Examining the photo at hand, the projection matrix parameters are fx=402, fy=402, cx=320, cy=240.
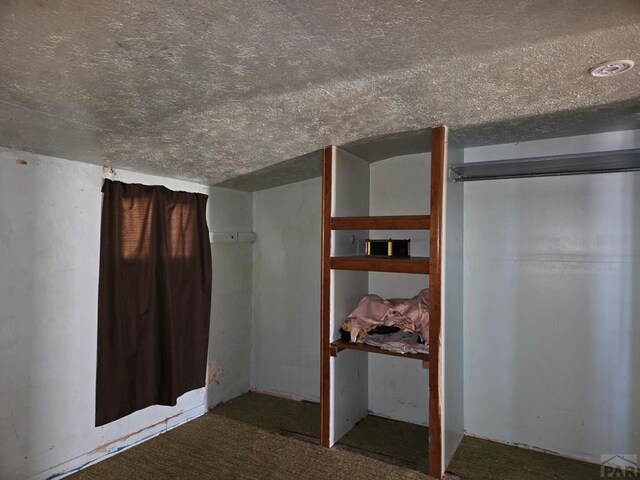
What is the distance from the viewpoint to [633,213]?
2.53 metres

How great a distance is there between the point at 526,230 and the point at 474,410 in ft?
4.52

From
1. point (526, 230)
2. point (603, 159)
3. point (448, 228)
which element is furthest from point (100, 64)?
point (526, 230)

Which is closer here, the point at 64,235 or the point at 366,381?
the point at 64,235

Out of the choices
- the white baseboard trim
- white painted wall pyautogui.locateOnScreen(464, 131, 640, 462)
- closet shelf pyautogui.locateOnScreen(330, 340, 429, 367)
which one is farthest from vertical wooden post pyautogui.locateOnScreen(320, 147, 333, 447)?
the white baseboard trim

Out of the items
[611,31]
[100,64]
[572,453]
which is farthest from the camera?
[572,453]

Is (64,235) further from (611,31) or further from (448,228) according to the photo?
(611,31)

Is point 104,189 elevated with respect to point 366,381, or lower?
elevated

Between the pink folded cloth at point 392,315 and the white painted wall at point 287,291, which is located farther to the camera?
the white painted wall at point 287,291

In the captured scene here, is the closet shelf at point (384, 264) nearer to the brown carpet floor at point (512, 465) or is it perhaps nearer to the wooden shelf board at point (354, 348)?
the wooden shelf board at point (354, 348)

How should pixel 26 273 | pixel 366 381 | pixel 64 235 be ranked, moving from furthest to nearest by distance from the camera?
pixel 366 381 → pixel 64 235 → pixel 26 273

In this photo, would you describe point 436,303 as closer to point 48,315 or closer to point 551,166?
point 551,166

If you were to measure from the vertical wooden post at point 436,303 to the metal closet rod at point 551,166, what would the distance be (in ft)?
0.66

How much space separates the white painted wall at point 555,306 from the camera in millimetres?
2549

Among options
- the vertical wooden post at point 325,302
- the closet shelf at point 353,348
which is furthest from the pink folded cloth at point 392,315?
the vertical wooden post at point 325,302
